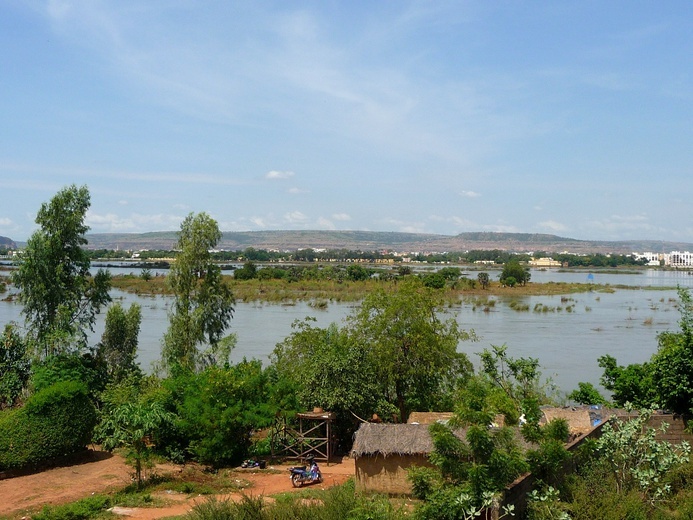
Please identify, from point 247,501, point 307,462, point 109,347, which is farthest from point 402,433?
point 109,347

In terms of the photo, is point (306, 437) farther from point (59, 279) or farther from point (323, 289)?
point (323, 289)

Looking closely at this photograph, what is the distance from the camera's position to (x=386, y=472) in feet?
37.8

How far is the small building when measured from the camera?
1141 centimetres

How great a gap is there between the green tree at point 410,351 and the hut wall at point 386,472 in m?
4.77

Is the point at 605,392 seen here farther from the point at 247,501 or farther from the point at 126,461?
the point at 247,501

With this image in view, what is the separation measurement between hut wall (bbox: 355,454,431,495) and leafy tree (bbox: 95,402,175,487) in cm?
374

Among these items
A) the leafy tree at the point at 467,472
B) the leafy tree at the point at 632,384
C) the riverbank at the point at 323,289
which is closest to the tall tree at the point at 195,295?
the leafy tree at the point at 632,384

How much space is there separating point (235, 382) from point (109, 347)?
784 cm

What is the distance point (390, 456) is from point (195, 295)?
383 inches

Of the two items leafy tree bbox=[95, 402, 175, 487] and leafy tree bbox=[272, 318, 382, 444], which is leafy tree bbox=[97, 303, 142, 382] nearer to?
leafy tree bbox=[95, 402, 175, 487]

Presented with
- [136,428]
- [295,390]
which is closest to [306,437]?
[295,390]

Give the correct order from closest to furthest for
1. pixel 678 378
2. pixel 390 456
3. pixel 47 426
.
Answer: pixel 390 456 → pixel 678 378 → pixel 47 426

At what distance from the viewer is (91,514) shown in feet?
33.5

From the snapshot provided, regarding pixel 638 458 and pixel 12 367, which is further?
pixel 12 367
